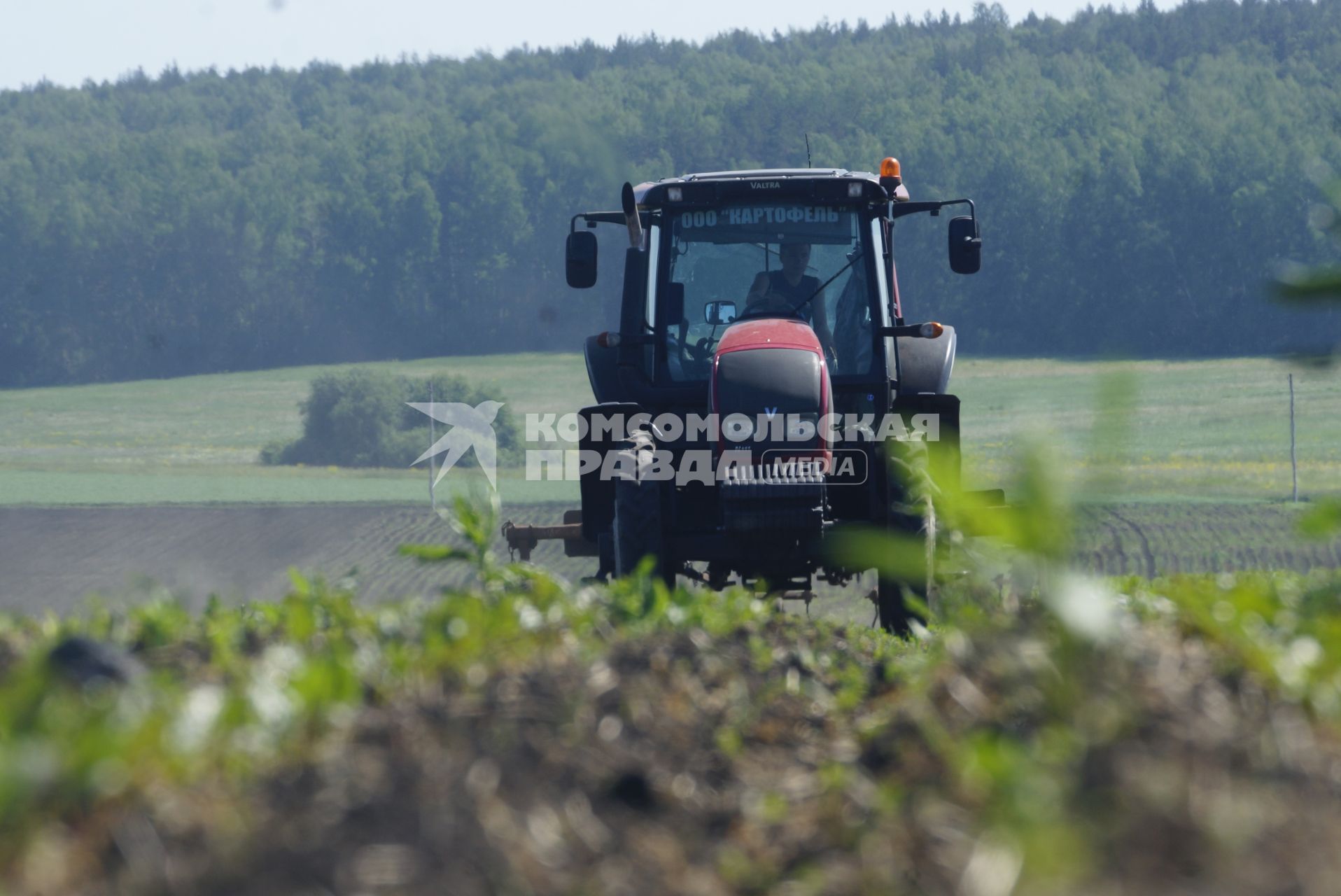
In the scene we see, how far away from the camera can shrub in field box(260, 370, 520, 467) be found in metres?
35.1

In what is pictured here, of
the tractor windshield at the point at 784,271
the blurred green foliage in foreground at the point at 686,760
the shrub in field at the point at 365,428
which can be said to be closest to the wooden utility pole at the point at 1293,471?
the tractor windshield at the point at 784,271

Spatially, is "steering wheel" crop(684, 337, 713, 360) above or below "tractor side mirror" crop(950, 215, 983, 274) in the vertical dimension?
below

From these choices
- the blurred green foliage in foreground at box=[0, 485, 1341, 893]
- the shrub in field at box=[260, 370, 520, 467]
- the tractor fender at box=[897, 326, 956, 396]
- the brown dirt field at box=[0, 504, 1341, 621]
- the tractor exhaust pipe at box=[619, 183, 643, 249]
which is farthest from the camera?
the shrub in field at box=[260, 370, 520, 467]

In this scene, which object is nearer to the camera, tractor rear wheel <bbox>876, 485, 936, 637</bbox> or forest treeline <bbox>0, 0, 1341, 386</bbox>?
tractor rear wheel <bbox>876, 485, 936, 637</bbox>

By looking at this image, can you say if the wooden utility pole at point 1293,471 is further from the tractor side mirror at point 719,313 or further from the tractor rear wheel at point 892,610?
the tractor rear wheel at point 892,610

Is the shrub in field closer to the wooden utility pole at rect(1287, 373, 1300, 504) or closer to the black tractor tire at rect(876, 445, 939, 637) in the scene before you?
the wooden utility pole at rect(1287, 373, 1300, 504)

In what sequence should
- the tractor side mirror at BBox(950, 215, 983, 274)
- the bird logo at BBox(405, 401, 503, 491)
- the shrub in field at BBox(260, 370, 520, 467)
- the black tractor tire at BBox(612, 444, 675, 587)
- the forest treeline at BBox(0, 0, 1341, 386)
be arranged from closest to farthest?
the black tractor tire at BBox(612, 444, 675, 587) → the tractor side mirror at BBox(950, 215, 983, 274) → the bird logo at BBox(405, 401, 503, 491) → the shrub in field at BBox(260, 370, 520, 467) → the forest treeline at BBox(0, 0, 1341, 386)

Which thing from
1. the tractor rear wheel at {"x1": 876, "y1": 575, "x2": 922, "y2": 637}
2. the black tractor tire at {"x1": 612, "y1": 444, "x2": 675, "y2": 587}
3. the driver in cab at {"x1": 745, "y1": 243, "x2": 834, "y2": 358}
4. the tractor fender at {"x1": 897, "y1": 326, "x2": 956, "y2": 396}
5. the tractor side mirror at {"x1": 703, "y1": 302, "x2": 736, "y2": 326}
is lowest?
the tractor rear wheel at {"x1": 876, "y1": 575, "x2": 922, "y2": 637}

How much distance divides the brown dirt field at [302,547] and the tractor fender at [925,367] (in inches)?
145

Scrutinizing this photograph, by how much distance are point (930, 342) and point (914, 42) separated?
59.6 meters

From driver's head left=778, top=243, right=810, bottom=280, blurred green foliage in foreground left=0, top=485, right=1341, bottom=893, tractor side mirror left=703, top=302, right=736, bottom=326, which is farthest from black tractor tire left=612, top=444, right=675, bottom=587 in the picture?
blurred green foliage in foreground left=0, top=485, right=1341, bottom=893

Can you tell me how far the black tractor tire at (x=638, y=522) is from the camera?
268 inches

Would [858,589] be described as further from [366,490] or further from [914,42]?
[914,42]

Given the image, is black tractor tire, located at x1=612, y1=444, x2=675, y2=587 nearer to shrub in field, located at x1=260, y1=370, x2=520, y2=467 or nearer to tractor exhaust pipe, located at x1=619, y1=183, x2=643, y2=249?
tractor exhaust pipe, located at x1=619, y1=183, x2=643, y2=249
